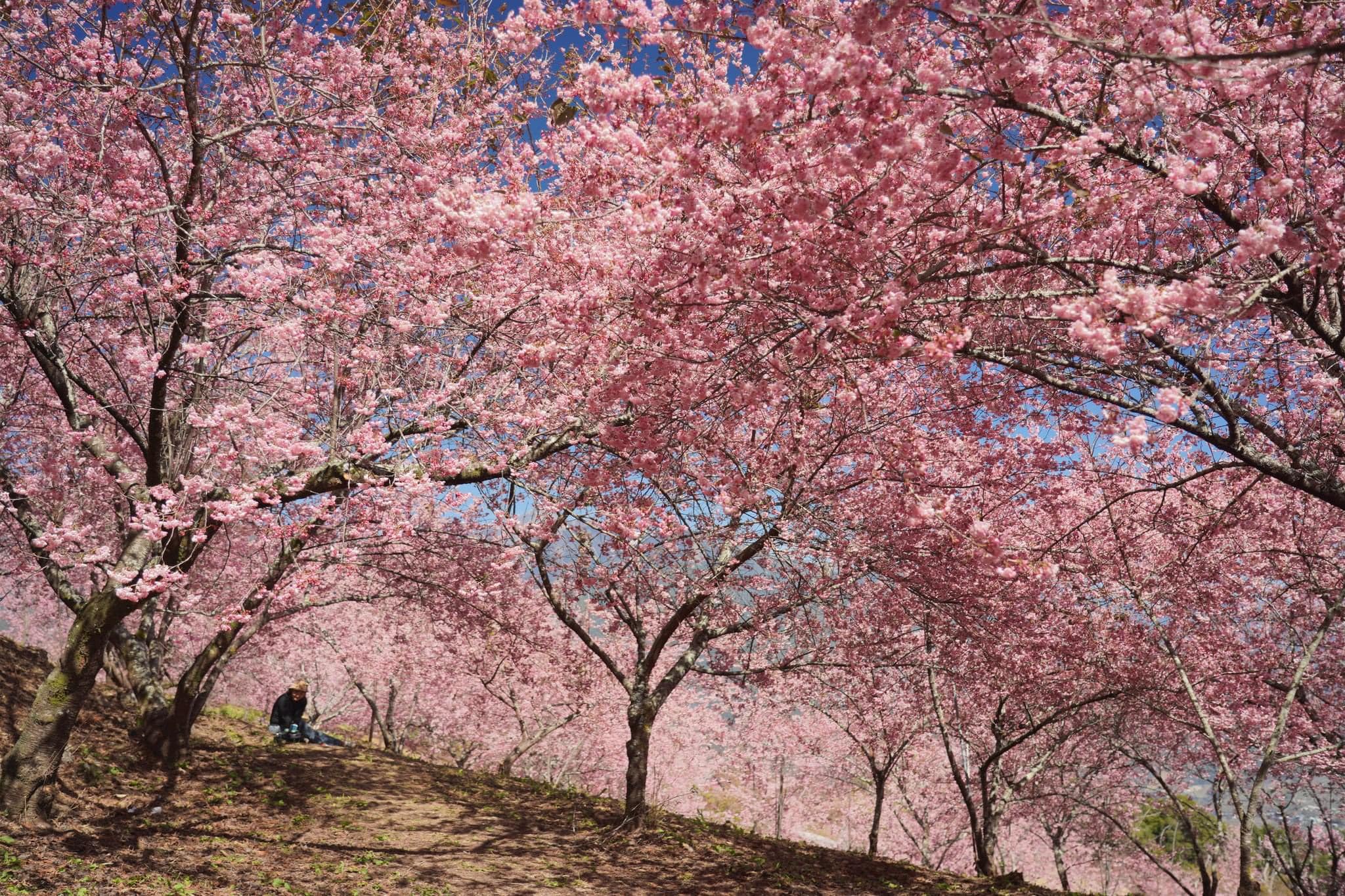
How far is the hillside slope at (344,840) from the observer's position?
6711 millimetres

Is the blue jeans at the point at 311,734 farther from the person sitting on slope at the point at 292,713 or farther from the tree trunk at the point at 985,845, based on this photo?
the tree trunk at the point at 985,845

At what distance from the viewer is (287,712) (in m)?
13.4

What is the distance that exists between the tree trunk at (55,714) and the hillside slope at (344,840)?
38 cm

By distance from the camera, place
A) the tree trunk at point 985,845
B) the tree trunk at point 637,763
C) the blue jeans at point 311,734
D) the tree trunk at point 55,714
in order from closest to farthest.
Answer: the tree trunk at point 55,714, the tree trunk at point 637,763, the tree trunk at point 985,845, the blue jeans at point 311,734

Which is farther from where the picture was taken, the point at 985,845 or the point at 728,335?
the point at 985,845

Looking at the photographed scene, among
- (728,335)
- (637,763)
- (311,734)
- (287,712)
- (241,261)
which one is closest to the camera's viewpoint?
(728,335)

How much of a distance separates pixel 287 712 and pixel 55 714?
22.7 feet

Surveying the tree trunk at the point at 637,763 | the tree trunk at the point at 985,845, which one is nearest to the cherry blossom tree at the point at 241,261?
the tree trunk at the point at 637,763

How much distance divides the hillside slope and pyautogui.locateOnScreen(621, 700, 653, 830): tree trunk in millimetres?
311

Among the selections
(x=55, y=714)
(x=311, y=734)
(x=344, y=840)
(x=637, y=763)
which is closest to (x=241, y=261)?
(x=55, y=714)

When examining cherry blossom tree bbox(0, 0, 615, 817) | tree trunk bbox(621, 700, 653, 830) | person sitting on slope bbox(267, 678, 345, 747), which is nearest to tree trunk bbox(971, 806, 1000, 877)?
tree trunk bbox(621, 700, 653, 830)

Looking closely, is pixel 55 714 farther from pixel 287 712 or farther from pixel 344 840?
pixel 287 712

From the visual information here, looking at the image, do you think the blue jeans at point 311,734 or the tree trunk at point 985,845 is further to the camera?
the blue jeans at point 311,734

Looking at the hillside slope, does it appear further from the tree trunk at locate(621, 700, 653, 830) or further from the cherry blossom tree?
the cherry blossom tree
